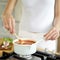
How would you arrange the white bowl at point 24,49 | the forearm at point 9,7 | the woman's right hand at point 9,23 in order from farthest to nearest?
the forearm at point 9,7 → the woman's right hand at point 9,23 → the white bowl at point 24,49

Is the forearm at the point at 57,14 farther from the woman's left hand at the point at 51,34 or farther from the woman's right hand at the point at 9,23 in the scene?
the woman's right hand at the point at 9,23

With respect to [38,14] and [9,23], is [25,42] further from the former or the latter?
[38,14]

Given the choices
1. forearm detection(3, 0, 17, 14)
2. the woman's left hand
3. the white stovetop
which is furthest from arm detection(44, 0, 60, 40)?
forearm detection(3, 0, 17, 14)

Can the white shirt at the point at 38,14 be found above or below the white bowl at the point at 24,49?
above

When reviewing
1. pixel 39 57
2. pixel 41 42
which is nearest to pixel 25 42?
pixel 39 57

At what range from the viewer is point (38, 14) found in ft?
3.84

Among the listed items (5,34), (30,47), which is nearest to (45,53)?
(30,47)

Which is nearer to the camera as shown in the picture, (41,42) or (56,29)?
(56,29)

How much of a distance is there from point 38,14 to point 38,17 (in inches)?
0.8

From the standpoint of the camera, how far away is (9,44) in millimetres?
1177

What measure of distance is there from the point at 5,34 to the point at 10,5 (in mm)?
716

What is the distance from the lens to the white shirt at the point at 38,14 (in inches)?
45.8

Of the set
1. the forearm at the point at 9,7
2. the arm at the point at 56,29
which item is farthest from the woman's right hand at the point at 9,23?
the arm at the point at 56,29

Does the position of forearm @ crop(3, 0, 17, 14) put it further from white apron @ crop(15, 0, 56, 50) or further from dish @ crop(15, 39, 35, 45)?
dish @ crop(15, 39, 35, 45)
